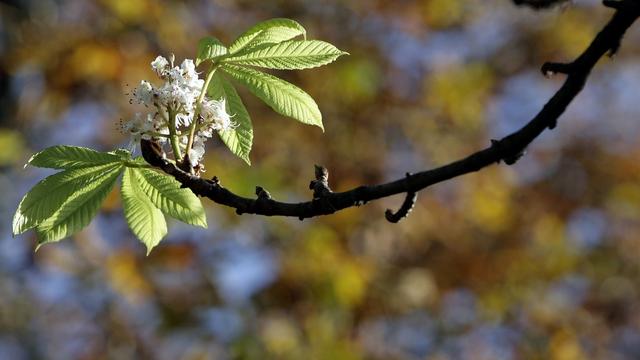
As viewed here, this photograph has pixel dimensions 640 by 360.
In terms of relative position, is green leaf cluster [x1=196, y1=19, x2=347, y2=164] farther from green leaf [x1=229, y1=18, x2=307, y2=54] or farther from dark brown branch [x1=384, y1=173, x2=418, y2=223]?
dark brown branch [x1=384, y1=173, x2=418, y2=223]

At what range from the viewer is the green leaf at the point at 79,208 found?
152cm

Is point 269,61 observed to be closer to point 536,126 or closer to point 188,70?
point 188,70

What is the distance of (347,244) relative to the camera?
8508 millimetres

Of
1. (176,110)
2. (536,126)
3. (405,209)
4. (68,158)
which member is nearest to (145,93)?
(176,110)

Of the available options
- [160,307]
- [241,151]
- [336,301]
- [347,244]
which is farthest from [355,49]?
[241,151]

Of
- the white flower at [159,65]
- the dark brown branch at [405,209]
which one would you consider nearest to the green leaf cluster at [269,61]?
the white flower at [159,65]

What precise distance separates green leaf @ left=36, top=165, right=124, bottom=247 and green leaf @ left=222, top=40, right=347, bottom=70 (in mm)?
327

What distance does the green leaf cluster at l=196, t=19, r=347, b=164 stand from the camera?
1.49 meters

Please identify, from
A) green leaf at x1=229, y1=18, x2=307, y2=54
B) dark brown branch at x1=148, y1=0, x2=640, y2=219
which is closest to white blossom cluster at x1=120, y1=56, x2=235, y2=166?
green leaf at x1=229, y1=18, x2=307, y2=54

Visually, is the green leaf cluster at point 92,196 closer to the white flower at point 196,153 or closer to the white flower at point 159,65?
the white flower at point 196,153

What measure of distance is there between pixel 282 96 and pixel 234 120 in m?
0.14

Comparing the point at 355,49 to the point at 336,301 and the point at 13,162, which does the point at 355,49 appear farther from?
the point at 13,162

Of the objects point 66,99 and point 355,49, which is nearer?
point 66,99

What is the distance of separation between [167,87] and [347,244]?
7.07 m
